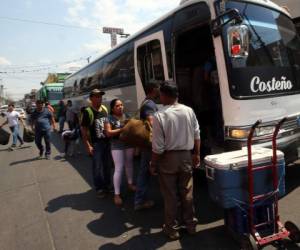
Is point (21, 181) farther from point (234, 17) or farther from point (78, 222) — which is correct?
point (234, 17)

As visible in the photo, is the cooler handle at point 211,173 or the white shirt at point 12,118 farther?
the white shirt at point 12,118

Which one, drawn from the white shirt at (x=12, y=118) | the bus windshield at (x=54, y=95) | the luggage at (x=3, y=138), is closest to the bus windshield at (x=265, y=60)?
the luggage at (x=3, y=138)

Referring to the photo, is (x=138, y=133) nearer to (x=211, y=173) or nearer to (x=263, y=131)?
(x=211, y=173)

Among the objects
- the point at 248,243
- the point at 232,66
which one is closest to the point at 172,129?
the point at 248,243

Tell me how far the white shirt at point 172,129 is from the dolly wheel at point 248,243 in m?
1.14

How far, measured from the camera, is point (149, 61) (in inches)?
277

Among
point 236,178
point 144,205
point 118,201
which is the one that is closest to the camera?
point 236,178

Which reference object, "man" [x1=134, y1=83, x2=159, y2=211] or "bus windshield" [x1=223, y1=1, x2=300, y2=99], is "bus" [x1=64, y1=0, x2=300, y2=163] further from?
"man" [x1=134, y1=83, x2=159, y2=211]

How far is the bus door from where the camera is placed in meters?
6.28

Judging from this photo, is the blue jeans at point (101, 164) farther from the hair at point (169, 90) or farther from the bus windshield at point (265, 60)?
the bus windshield at point (265, 60)

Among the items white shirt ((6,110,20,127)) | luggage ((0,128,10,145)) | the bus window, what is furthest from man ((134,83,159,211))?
white shirt ((6,110,20,127))

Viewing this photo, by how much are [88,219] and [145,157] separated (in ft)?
4.14

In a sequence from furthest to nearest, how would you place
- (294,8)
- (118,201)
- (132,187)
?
A: (294,8), (132,187), (118,201)

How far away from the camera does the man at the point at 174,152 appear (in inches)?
144
